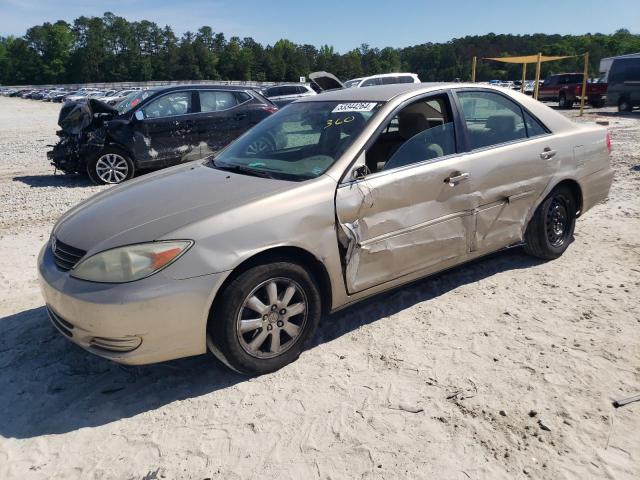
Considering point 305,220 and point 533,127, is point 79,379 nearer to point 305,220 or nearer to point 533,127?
point 305,220

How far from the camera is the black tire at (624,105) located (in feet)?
72.4

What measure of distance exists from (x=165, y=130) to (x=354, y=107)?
6.26m

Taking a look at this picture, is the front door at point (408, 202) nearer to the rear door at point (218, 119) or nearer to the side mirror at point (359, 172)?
the side mirror at point (359, 172)

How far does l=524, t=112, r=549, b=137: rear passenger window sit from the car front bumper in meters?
3.08

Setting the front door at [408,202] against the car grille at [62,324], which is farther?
the front door at [408,202]

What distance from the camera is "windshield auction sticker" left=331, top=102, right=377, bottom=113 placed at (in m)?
3.81

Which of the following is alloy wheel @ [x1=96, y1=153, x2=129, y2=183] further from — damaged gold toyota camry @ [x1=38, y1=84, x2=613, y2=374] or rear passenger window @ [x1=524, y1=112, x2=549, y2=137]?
rear passenger window @ [x1=524, y1=112, x2=549, y2=137]

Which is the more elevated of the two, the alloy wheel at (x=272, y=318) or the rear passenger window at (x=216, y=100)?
the rear passenger window at (x=216, y=100)

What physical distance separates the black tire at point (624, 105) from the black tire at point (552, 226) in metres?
20.7

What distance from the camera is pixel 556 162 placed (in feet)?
15.1

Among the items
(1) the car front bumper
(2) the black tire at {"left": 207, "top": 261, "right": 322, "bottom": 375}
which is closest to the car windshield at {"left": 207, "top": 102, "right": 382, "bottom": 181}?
(2) the black tire at {"left": 207, "top": 261, "right": 322, "bottom": 375}

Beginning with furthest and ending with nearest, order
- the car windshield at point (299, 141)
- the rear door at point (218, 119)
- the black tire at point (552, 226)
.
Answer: the rear door at point (218, 119) < the black tire at point (552, 226) < the car windshield at point (299, 141)

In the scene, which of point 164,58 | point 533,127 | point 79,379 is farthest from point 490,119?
point 164,58

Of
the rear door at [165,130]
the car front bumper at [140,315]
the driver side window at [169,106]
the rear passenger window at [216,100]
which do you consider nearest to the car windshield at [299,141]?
the car front bumper at [140,315]
